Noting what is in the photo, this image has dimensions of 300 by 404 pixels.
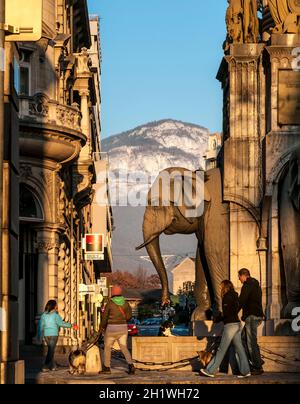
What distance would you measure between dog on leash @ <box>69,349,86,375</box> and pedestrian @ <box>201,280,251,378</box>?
272 centimetres

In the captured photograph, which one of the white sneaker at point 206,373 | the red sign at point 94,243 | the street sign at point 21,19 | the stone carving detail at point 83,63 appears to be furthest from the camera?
the stone carving detail at point 83,63

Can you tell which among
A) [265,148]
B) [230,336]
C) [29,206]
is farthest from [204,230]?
[29,206]

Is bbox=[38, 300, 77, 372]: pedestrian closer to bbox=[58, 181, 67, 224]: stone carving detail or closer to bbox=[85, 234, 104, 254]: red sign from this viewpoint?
bbox=[58, 181, 67, 224]: stone carving detail

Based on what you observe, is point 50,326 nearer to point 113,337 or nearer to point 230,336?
point 113,337

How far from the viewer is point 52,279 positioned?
1921 inches

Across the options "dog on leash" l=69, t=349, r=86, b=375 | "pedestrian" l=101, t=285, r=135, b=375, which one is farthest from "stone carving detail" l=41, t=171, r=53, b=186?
"dog on leash" l=69, t=349, r=86, b=375

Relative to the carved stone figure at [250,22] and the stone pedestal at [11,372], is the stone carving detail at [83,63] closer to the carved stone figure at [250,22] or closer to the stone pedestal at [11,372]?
the carved stone figure at [250,22]

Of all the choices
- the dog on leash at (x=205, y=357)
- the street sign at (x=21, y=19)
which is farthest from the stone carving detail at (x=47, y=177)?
the street sign at (x=21, y=19)

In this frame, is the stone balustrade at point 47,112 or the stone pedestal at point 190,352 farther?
the stone balustrade at point 47,112

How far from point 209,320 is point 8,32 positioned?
15883 millimetres

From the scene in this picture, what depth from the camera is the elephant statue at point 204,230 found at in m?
27.1

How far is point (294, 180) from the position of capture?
25375mm

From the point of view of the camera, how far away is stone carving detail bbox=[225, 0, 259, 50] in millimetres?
27750

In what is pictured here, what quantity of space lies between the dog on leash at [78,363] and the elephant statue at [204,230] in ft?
10.3
